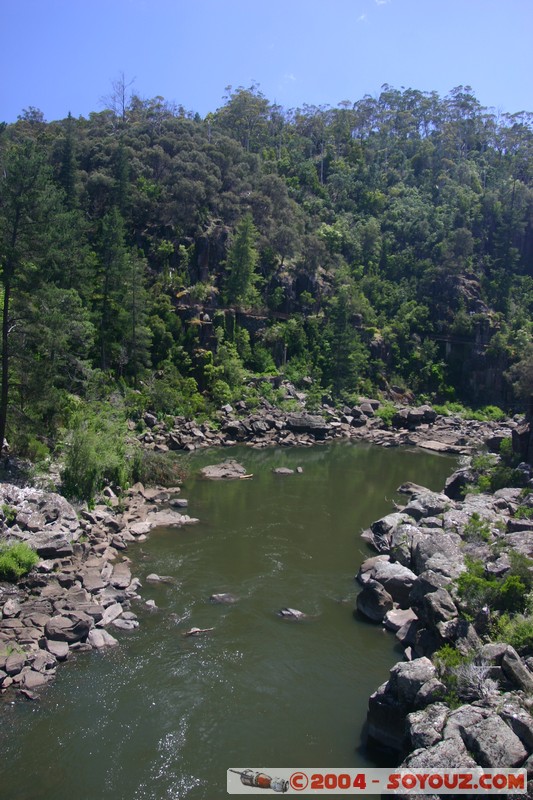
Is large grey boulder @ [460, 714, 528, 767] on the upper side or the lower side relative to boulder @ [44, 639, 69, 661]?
upper

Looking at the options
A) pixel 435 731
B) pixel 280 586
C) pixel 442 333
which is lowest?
pixel 280 586

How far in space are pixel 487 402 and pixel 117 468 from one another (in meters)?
53.9

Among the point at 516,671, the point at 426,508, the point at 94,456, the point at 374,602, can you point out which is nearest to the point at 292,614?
the point at 374,602

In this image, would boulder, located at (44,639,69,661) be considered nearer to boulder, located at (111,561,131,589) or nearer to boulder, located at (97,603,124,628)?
boulder, located at (97,603,124,628)

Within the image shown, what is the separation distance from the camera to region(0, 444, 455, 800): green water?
42.7ft

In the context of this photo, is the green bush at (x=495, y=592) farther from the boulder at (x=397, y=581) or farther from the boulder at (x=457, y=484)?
the boulder at (x=457, y=484)

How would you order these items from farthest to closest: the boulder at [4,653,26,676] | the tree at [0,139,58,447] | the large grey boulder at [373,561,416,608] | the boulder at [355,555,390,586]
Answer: the tree at [0,139,58,447], the boulder at [355,555,390,586], the large grey boulder at [373,561,416,608], the boulder at [4,653,26,676]

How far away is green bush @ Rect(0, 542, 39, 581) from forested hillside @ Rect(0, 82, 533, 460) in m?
8.56

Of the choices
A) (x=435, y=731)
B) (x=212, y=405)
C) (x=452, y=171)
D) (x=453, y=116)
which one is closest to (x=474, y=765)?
(x=435, y=731)

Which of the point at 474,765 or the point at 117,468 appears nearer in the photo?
the point at 474,765

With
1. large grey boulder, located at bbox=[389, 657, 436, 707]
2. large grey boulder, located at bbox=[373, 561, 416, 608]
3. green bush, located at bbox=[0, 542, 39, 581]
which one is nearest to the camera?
large grey boulder, located at bbox=[389, 657, 436, 707]

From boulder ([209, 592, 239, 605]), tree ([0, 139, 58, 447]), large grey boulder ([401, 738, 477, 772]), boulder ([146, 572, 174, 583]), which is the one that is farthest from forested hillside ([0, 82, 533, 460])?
large grey boulder ([401, 738, 477, 772])

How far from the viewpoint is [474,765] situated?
36.4 feet

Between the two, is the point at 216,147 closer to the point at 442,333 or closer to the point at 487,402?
the point at 442,333
